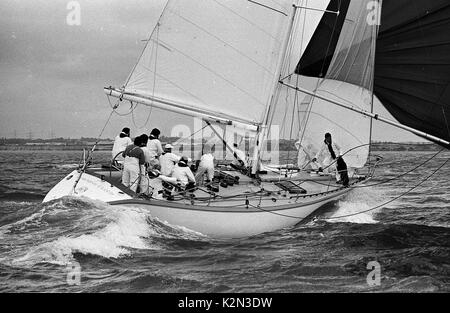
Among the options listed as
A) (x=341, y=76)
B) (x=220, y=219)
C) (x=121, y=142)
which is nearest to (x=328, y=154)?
(x=341, y=76)

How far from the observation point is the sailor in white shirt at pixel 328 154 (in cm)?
1638

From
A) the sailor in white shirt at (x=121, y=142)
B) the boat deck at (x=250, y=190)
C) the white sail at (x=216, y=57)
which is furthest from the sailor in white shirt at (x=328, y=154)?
the sailor in white shirt at (x=121, y=142)

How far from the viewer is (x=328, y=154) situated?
17.7 meters

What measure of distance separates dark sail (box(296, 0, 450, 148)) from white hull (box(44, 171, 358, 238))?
11.2 ft

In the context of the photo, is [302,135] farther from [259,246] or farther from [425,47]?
[259,246]

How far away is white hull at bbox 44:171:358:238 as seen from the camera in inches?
459

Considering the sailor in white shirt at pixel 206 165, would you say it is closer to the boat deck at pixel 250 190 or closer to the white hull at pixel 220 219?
the boat deck at pixel 250 190

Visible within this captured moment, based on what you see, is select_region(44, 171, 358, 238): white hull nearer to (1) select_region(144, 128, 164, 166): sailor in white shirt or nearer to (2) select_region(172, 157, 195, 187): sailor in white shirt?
(2) select_region(172, 157, 195, 187): sailor in white shirt

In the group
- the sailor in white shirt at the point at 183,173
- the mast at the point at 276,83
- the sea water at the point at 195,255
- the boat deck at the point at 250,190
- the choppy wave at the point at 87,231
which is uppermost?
the mast at the point at 276,83

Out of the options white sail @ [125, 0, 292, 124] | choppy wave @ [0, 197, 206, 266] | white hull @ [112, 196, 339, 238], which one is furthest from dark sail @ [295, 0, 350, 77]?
choppy wave @ [0, 197, 206, 266]

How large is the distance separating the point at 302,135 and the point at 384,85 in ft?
12.1

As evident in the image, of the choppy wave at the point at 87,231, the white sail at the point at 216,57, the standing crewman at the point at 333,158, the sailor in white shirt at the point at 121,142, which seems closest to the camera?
the choppy wave at the point at 87,231

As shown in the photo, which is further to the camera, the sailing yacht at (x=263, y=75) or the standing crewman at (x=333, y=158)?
the standing crewman at (x=333, y=158)

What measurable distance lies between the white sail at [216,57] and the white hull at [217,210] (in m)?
2.82
